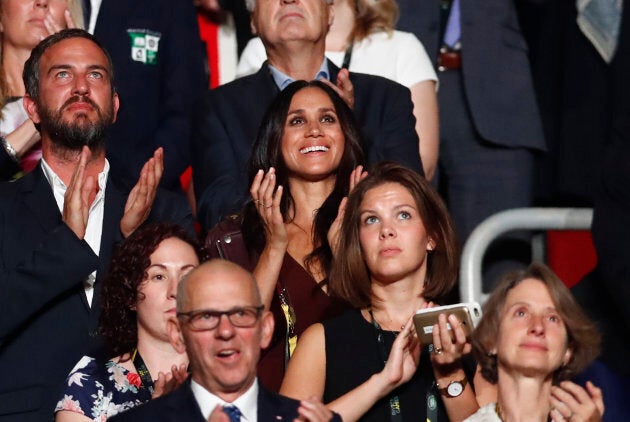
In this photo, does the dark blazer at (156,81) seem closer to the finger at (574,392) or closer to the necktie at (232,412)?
the finger at (574,392)

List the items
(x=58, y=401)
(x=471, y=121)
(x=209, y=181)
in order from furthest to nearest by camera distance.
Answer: (x=471, y=121), (x=209, y=181), (x=58, y=401)

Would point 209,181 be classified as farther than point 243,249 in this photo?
Yes

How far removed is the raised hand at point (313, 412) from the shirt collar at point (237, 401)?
0.39 ft

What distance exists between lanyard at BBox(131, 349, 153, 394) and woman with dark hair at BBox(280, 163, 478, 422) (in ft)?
1.33

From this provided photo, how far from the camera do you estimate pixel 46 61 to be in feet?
20.0

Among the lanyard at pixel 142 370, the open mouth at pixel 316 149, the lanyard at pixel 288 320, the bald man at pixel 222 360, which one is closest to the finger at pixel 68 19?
the open mouth at pixel 316 149

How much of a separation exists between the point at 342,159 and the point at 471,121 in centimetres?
142

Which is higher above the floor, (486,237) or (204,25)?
(204,25)

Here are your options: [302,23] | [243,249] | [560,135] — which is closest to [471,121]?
[560,135]

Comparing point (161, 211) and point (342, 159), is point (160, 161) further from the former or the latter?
point (342, 159)

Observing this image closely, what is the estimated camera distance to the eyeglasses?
15.2 ft

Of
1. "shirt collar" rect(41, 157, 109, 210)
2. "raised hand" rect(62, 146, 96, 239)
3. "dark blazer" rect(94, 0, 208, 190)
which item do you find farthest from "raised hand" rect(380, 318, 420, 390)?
"dark blazer" rect(94, 0, 208, 190)

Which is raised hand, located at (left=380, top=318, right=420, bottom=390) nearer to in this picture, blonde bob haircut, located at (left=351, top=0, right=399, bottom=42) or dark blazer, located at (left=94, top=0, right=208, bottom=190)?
dark blazer, located at (left=94, top=0, right=208, bottom=190)

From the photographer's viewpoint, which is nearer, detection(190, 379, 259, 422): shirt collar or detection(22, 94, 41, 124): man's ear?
detection(190, 379, 259, 422): shirt collar
